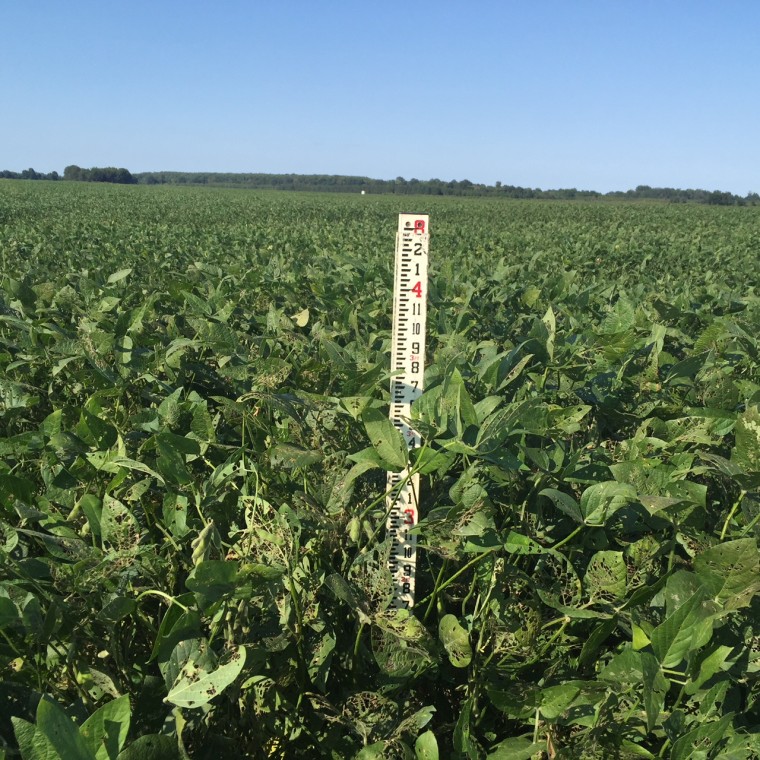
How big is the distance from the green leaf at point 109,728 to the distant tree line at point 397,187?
8032 centimetres

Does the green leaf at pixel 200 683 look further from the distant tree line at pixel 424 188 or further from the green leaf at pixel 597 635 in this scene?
the distant tree line at pixel 424 188

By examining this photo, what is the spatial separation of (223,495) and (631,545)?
1.01 meters

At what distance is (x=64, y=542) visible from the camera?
1435mm

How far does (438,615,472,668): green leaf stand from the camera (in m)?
1.50

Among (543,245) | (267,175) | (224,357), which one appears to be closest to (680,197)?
(267,175)

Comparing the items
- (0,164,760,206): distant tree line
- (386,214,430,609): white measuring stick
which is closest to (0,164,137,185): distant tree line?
(0,164,760,206): distant tree line

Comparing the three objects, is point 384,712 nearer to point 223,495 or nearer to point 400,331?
point 223,495

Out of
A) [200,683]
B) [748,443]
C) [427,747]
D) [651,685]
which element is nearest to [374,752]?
[427,747]

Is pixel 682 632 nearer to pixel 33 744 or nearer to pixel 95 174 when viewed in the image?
pixel 33 744

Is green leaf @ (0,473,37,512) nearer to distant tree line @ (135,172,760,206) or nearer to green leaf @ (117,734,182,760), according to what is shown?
green leaf @ (117,734,182,760)

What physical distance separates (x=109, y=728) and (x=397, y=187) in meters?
91.4

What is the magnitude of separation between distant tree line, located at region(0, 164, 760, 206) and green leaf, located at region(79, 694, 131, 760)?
80315 millimetres

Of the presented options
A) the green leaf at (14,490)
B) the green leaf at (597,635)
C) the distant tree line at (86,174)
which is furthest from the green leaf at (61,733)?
the distant tree line at (86,174)

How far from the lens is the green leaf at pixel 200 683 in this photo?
3.70 feet
